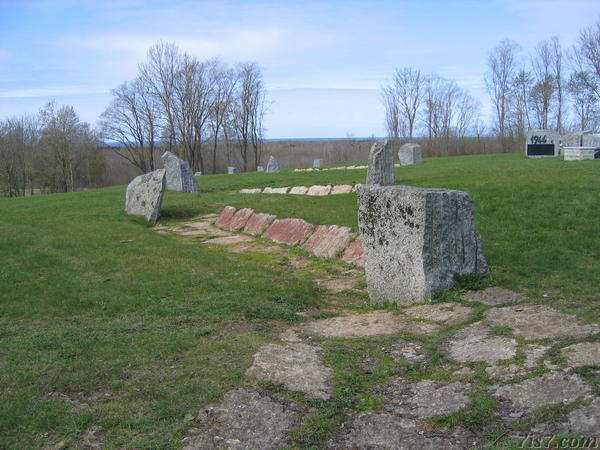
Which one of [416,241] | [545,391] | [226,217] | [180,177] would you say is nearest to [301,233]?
[226,217]

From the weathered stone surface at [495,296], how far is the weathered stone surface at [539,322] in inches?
10.0

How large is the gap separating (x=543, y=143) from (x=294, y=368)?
84.3 ft

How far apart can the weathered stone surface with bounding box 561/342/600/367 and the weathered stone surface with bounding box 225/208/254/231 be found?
8.65 metres

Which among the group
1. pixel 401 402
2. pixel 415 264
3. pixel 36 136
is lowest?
pixel 401 402

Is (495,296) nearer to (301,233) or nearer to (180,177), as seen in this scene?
(301,233)

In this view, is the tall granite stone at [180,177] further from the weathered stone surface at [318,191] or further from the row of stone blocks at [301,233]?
the row of stone blocks at [301,233]

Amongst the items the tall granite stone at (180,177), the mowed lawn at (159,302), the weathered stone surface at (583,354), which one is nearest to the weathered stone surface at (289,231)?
the mowed lawn at (159,302)

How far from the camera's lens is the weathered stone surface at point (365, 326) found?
523cm

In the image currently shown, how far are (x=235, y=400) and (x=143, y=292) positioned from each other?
3472mm

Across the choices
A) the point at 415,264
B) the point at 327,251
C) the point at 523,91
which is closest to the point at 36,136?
the point at 523,91

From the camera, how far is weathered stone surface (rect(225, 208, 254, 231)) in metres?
12.1

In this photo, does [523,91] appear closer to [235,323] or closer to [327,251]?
[327,251]

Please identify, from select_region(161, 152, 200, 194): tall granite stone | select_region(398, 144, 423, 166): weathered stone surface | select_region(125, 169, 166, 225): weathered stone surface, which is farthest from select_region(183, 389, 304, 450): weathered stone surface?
select_region(398, 144, 423, 166): weathered stone surface

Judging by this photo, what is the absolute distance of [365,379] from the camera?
4094 mm
